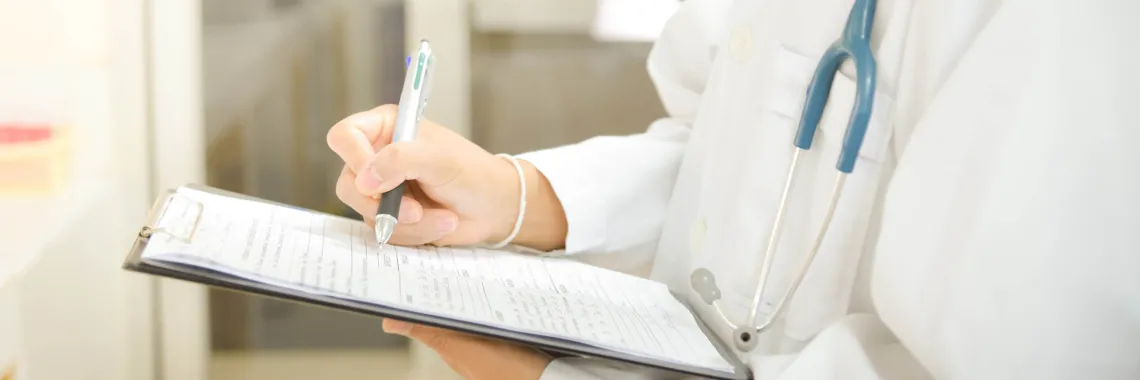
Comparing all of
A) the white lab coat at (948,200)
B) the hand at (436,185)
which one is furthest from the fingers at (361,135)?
the white lab coat at (948,200)

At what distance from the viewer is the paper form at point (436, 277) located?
41 cm

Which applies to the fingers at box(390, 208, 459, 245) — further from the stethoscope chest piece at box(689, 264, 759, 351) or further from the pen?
the stethoscope chest piece at box(689, 264, 759, 351)

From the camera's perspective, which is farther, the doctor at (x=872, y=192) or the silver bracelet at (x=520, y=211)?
the silver bracelet at (x=520, y=211)

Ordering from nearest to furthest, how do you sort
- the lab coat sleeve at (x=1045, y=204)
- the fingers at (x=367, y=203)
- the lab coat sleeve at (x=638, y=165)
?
the lab coat sleeve at (x=1045, y=204) < the fingers at (x=367, y=203) < the lab coat sleeve at (x=638, y=165)

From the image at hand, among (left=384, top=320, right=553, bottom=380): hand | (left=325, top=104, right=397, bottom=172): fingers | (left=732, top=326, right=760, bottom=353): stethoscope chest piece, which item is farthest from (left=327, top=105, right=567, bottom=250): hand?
(left=732, top=326, right=760, bottom=353): stethoscope chest piece

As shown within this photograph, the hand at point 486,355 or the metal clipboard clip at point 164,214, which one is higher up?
the metal clipboard clip at point 164,214

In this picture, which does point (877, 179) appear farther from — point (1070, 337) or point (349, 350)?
point (349, 350)

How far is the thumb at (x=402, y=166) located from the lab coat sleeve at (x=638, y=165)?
0.12 m

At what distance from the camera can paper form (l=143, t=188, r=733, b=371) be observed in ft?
1.34

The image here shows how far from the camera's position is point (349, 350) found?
1.28m

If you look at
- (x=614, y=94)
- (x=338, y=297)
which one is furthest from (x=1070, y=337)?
(x=614, y=94)

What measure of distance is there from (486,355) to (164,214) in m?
0.19

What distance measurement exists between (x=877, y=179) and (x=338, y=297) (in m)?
0.29

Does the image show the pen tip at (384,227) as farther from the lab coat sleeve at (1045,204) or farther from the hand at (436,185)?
the lab coat sleeve at (1045,204)
